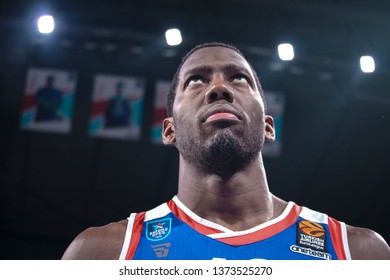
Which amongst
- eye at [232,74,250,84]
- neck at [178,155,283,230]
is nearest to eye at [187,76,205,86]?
eye at [232,74,250,84]

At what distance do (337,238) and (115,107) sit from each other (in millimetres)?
4401

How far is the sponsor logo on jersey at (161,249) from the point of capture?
198 cm

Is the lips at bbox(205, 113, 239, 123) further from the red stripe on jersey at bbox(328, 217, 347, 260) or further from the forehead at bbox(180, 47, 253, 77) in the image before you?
the red stripe on jersey at bbox(328, 217, 347, 260)

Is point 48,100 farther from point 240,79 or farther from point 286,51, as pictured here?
point 240,79

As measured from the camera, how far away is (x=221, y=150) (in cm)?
211

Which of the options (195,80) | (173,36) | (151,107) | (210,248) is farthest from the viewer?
(151,107)

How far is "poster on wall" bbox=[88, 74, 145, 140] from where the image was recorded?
244 inches

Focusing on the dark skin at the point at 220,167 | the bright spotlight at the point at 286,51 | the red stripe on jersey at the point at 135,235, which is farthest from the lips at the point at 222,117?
the bright spotlight at the point at 286,51

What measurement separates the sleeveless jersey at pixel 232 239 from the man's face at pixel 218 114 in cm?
27

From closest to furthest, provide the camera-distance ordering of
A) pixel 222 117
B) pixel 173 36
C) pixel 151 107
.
Result: pixel 222 117
pixel 173 36
pixel 151 107

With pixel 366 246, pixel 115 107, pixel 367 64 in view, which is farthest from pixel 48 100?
pixel 366 246

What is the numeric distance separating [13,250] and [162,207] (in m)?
6.62

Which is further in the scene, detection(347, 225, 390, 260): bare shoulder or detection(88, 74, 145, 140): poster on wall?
detection(88, 74, 145, 140): poster on wall

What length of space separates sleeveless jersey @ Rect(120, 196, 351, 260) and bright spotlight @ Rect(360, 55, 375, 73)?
4011mm
